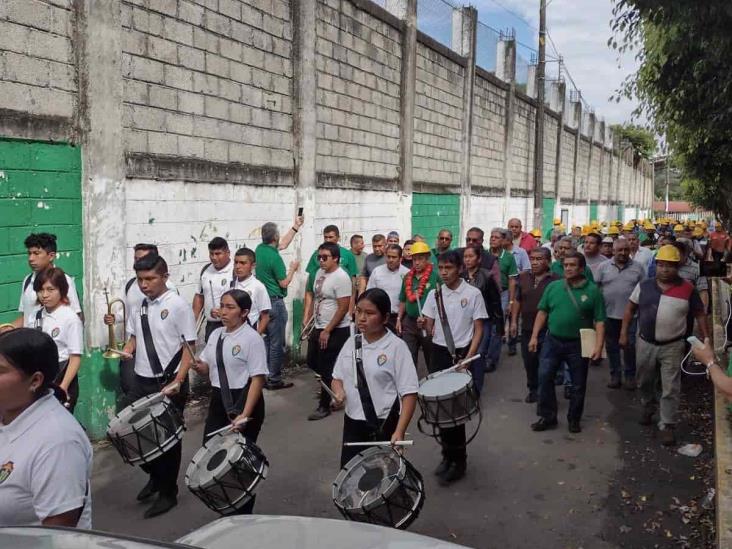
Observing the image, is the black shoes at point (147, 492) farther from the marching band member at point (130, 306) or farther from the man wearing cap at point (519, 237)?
the man wearing cap at point (519, 237)

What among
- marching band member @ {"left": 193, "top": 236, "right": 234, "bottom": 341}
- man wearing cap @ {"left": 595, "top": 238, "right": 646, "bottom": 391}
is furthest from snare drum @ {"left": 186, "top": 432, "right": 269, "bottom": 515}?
man wearing cap @ {"left": 595, "top": 238, "right": 646, "bottom": 391}

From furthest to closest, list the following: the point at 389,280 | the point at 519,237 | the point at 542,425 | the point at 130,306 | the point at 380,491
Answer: the point at 519,237 → the point at 389,280 → the point at 542,425 → the point at 130,306 → the point at 380,491

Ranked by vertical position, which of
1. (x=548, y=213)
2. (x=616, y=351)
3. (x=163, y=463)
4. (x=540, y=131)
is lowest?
(x=163, y=463)

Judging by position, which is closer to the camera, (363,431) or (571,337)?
(363,431)

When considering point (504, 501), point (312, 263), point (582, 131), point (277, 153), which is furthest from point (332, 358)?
point (582, 131)

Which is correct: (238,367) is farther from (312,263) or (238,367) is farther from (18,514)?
(312,263)

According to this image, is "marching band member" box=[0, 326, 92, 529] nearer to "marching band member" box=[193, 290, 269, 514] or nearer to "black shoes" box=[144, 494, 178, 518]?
"marching band member" box=[193, 290, 269, 514]

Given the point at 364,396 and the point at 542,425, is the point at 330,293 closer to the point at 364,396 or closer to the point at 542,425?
the point at 542,425

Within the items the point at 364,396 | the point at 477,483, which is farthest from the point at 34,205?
the point at 477,483

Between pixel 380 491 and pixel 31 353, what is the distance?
1967 mm

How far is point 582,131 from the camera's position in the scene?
32.2 metres

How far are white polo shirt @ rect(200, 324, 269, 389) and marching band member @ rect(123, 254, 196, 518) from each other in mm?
541

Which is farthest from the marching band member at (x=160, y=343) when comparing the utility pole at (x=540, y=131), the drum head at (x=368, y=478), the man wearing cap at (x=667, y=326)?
the utility pole at (x=540, y=131)

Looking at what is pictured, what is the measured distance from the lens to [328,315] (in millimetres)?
7711
